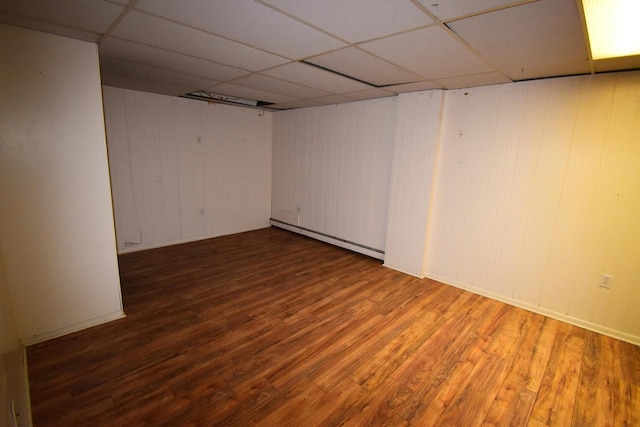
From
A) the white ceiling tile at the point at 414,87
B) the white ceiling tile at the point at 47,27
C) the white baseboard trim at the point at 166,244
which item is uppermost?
the white ceiling tile at the point at 414,87

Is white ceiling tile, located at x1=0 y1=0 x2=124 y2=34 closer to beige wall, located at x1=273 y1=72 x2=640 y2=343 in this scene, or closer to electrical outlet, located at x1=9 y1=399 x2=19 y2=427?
electrical outlet, located at x1=9 y1=399 x2=19 y2=427

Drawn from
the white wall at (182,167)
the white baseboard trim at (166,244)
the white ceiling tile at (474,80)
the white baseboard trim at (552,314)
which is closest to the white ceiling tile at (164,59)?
the white wall at (182,167)

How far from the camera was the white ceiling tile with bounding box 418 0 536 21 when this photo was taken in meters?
1.46

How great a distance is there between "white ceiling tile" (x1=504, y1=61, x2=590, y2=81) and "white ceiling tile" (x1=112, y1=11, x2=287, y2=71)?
213 centimetres

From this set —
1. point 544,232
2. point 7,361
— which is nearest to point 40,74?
point 7,361

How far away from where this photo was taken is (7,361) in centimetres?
150

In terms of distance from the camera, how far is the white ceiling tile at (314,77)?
2756mm

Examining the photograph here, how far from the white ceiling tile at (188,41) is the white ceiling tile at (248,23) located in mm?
121

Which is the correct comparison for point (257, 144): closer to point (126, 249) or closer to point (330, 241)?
point (330, 241)

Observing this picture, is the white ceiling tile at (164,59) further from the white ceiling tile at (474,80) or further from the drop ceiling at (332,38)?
the white ceiling tile at (474,80)

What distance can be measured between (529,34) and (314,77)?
1879 mm

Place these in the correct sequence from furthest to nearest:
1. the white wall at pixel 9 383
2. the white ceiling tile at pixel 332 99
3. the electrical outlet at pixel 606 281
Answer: the white ceiling tile at pixel 332 99 → the electrical outlet at pixel 606 281 → the white wall at pixel 9 383

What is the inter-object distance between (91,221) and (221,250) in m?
2.25

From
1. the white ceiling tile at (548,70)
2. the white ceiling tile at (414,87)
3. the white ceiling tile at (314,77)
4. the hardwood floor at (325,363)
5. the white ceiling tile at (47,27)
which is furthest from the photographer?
the white ceiling tile at (414,87)
